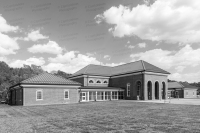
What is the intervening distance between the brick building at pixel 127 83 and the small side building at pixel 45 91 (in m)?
4.40

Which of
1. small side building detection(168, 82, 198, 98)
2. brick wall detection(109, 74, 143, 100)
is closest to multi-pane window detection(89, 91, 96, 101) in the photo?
brick wall detection(109, 74, 143, 100)

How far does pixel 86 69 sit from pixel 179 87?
33664 mm

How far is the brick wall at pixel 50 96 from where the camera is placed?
2791 cm

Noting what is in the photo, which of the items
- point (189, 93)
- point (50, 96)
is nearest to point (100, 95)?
point (50, 96)

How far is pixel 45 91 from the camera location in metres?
29.7

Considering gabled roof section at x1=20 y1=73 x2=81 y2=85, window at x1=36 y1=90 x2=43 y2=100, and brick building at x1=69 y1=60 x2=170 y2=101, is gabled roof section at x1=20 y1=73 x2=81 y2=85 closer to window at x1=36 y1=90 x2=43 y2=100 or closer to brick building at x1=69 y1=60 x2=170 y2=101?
window at x1=36 y1=90 x2=43 y2=100

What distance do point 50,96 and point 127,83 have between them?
759 inches

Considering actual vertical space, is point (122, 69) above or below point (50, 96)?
above

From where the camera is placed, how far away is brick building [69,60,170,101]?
38.3 meters

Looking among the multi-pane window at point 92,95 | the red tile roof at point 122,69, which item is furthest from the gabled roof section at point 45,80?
the red tile roof at point 122,69

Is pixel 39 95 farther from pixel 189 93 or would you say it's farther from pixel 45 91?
pixel 189 93

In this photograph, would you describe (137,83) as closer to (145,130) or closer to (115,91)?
(115,91)

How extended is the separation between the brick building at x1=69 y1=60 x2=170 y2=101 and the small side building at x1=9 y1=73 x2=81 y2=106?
14.4ft

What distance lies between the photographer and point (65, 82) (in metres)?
32.0
